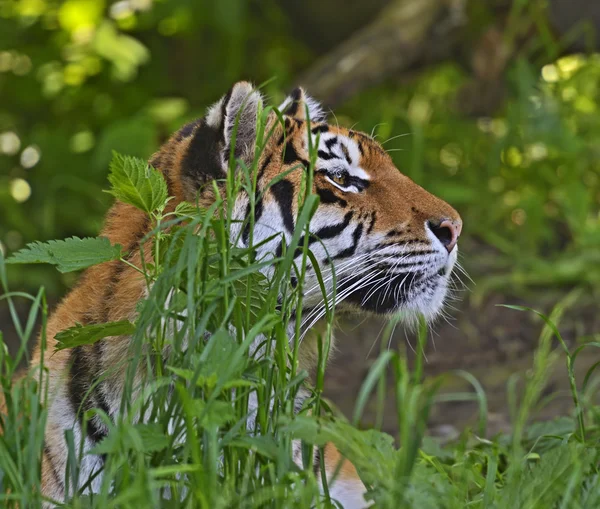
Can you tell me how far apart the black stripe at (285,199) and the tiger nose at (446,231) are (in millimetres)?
376

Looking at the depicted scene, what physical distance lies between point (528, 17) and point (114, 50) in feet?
7.41

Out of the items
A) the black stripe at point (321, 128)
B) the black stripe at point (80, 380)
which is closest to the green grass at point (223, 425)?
the black stripe at point (80, 380)

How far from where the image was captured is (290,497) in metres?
1.85

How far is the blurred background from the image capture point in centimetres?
490

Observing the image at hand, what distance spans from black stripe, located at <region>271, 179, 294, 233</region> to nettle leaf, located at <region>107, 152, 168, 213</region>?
1.41 ft

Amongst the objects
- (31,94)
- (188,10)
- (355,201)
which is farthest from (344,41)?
(355,201)

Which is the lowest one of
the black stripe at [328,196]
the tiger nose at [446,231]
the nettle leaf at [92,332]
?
the nettle leaf at [92,332]

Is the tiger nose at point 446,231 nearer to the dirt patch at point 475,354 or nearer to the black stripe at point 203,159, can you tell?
the black stripe at point 203,159

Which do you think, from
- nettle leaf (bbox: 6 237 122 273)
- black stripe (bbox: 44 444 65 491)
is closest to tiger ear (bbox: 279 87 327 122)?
nettle leaf (bbox: 6 237 122 273)

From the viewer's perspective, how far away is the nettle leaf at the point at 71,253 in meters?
2.10

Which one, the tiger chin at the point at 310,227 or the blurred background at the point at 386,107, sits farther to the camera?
the blurred background at the point at 386,107

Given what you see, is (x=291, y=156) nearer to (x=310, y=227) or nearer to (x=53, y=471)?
(x=310, y=227)

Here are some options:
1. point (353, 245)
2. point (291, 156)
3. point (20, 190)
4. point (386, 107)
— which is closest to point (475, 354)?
point (386, 107)

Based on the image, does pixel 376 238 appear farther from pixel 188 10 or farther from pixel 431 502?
pixel 188 10
